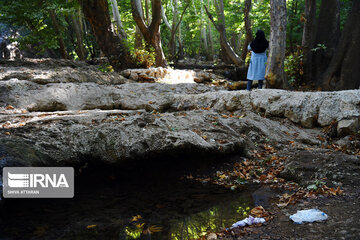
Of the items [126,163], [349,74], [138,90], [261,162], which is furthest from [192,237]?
[349,74]

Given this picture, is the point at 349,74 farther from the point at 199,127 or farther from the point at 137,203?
the point at 137,203

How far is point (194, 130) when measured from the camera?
477 centimetres

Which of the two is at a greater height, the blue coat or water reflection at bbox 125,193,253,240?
the blue coat

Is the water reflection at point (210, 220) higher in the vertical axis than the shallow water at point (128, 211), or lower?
A: higher

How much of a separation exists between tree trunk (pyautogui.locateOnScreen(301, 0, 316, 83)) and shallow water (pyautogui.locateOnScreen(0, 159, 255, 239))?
22.2 feet

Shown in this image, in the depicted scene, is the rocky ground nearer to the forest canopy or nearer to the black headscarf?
the black headscarf

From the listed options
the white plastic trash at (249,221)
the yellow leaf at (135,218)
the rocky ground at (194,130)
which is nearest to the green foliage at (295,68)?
the rocky ground at (194,130)

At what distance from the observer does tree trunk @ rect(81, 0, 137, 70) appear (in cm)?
1052

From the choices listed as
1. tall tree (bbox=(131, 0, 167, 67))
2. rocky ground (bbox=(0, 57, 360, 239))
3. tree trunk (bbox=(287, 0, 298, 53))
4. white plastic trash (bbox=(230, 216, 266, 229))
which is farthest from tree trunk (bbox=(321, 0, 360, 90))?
tall tree (bbox=(131, 0, 167, 67))

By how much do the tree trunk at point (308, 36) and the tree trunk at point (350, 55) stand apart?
104cm

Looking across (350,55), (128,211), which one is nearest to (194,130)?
(128,211)

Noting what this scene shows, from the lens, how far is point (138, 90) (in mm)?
8203

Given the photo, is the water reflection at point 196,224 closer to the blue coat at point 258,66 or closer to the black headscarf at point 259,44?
the blue coat at point 258,66

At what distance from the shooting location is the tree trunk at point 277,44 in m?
7.32
